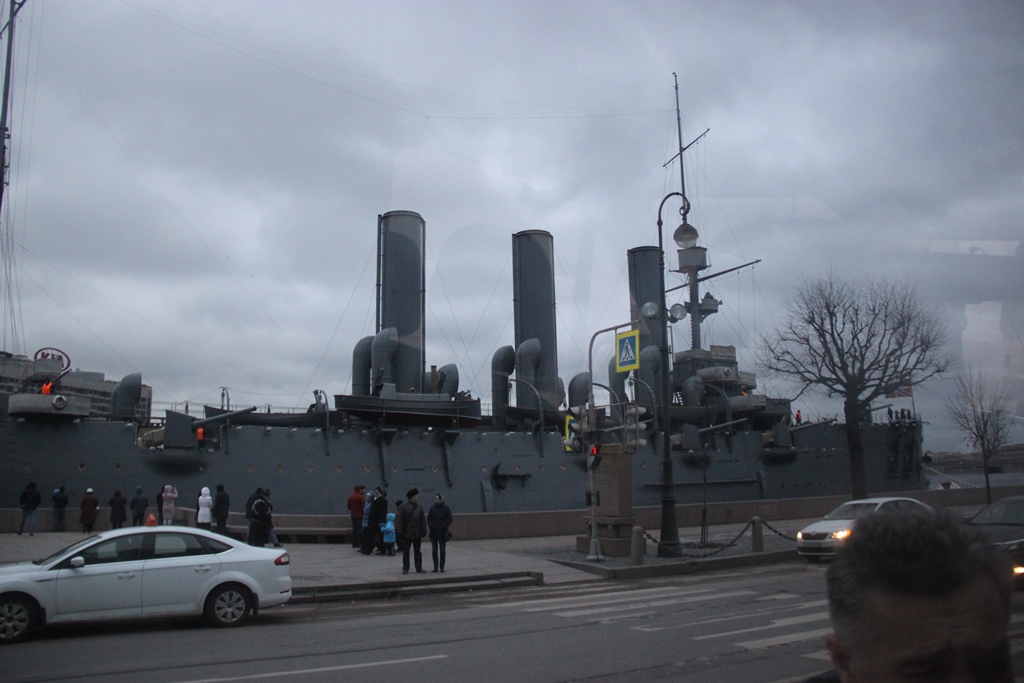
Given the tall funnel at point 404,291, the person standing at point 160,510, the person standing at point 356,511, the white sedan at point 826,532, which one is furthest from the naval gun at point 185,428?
the white sedan at point 826,532

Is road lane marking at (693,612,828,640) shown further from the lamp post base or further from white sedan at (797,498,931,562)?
the lamp post base

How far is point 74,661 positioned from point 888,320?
23501 millimetres

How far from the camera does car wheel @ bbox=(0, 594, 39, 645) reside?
8.54 metres

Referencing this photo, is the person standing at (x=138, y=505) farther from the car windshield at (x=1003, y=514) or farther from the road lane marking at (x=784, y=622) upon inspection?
the car windshield at (x=1003, y=514)

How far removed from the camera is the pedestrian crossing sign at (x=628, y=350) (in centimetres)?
1731

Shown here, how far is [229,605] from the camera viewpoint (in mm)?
9789

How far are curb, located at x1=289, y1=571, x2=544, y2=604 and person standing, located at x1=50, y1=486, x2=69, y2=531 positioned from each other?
1102 cm

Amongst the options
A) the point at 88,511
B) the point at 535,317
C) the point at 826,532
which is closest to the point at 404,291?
the point at 535,317

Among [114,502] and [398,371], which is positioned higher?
[398,371]

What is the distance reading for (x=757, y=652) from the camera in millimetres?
7578

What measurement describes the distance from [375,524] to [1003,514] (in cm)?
1221

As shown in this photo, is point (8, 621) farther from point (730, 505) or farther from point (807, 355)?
point (807, 355)

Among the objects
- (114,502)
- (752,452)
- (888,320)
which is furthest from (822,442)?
(114,502)

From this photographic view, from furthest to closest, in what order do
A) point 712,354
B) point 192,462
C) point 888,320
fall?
point 712,354 < point 888,320 < point 192,462
